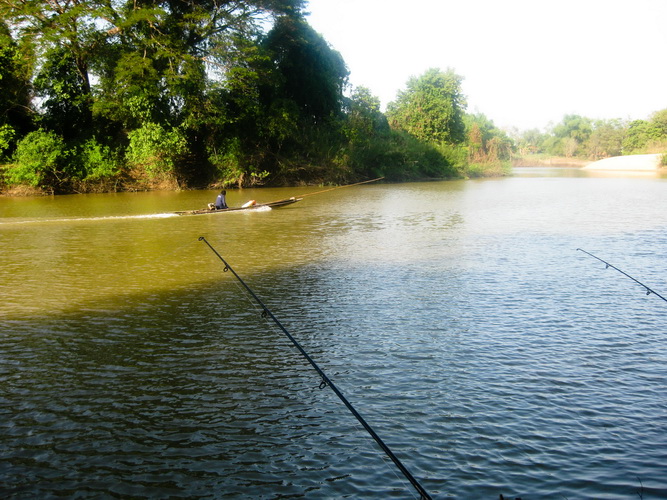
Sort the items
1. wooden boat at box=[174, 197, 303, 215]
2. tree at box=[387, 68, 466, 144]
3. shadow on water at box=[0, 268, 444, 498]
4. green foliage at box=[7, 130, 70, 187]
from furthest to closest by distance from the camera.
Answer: tree at box=[387, 68, 466, 144] < green foliage at box=[7, 130, 70, 187] < wooden boat at box=[174, 197, 303, 215] < shadow on water at box=[0, 268, 444, 498]

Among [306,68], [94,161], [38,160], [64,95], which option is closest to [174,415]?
[38,160]

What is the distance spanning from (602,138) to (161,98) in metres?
110

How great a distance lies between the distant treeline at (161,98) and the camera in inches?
1233

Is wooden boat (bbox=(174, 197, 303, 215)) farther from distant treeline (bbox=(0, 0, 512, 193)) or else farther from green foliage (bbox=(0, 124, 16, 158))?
green foliage (bbox=(0, 124, 16, 158))

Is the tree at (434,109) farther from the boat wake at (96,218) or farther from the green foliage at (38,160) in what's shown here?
the boat wake at (96,218)

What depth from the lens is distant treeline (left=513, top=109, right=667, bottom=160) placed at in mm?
96062

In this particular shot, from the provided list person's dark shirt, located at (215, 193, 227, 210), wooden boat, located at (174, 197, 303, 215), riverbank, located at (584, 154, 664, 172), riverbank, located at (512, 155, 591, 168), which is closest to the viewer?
wooden boat, located at (174, 197, 303, 215)

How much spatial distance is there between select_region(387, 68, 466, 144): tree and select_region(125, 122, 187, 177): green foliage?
31.2 metres

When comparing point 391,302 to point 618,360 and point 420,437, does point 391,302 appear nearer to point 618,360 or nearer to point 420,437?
point 618,360

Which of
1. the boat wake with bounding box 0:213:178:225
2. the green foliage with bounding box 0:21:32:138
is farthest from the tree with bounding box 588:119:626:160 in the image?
the boat wake with bounding box 0:213:178:225

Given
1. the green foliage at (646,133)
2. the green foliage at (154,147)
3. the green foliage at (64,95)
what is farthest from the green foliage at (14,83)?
the green foliage at (646,133)

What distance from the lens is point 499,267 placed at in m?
11.2

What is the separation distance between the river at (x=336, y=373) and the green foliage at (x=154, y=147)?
2150 centimetres

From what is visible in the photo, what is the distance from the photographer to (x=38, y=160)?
3189cm
